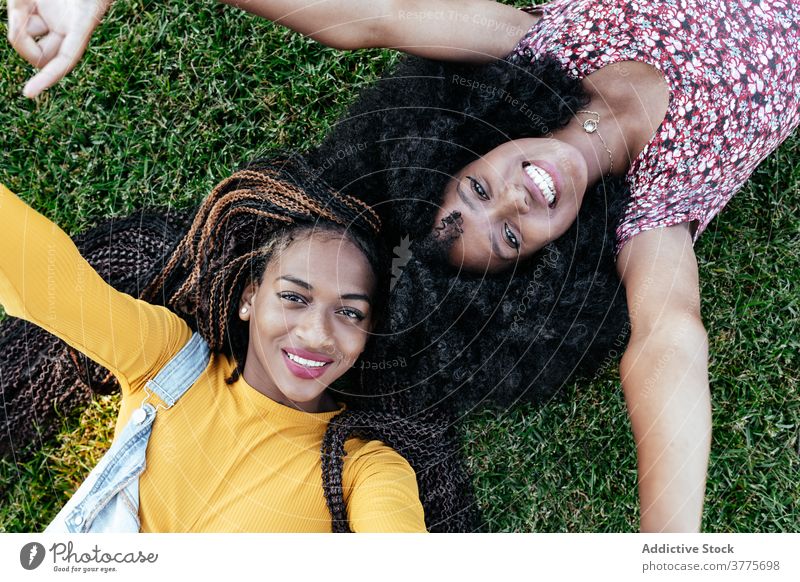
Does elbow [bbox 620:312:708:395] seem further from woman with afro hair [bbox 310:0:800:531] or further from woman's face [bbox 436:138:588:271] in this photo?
woman's face [bbox 436:138:588:271]

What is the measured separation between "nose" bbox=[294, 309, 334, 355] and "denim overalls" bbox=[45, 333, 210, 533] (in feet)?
0.50

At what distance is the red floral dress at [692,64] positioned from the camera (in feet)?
2.46

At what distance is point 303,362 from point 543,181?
0.31 meters

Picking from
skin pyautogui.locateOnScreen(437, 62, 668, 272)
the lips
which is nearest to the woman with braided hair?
the lips

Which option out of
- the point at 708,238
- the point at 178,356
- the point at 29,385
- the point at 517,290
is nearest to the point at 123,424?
the point at 178,356

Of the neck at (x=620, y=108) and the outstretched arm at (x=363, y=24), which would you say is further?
the neck at (x=620, y=108)

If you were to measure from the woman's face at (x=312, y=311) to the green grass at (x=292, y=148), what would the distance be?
0.89ft

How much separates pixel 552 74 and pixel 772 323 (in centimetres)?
48

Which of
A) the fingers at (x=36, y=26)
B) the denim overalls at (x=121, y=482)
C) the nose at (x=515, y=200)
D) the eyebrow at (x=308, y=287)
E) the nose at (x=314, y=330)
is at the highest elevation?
the fingers at (x=36, y=26)

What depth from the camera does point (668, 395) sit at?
0.72 meters

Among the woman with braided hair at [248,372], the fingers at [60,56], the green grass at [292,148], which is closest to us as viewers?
the fingers at [60,56]

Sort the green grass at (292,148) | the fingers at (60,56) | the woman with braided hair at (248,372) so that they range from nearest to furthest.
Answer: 1. the fingers at (60,56)
2. the woman with braided hair at (248,372)
3. the green grass at (292,148)

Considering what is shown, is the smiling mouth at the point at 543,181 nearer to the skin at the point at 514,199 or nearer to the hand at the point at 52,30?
the skin at the point at 514,199

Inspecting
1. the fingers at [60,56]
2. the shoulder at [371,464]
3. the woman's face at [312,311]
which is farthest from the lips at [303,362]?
the fingers at [60,56]
